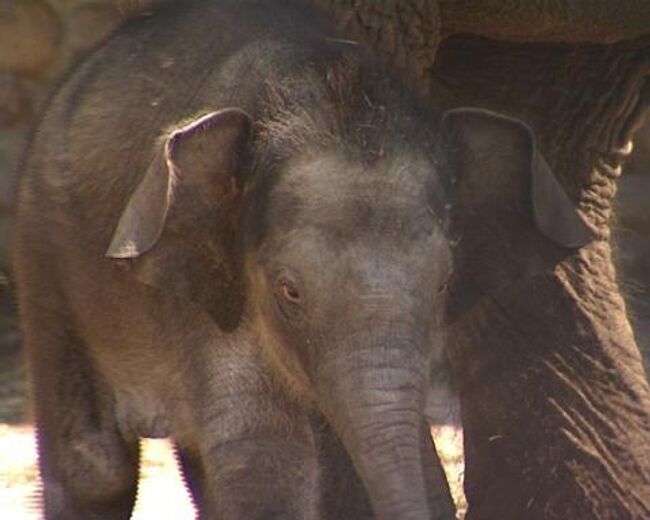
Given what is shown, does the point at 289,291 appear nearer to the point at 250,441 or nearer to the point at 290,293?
the point at 290,293

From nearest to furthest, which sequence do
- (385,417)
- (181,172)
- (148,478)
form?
(385,417)
(181,172)
(148,478)

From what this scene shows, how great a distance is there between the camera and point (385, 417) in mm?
4336

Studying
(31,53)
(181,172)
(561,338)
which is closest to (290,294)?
(181,172)

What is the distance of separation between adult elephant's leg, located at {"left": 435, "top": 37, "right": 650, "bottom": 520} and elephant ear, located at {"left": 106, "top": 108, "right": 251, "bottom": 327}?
1.20m

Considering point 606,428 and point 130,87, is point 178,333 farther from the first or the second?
point 606,428

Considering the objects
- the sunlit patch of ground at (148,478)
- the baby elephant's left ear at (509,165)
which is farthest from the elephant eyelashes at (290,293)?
the sunlit patch of ground at (148,478)

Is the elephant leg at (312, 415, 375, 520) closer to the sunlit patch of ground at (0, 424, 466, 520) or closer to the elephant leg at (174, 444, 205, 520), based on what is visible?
the elephant leg at (174, 444, 205, 520)

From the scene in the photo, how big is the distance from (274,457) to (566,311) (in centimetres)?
138

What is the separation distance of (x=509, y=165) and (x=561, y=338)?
119 centimetres

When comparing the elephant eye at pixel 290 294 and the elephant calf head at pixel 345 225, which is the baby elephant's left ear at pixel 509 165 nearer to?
the elephant calf head at pixel 345 225

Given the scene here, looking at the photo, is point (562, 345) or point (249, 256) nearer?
point (249, 256)

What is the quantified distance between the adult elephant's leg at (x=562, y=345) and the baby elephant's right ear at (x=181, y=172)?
124 cm

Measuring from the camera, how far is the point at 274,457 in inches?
188

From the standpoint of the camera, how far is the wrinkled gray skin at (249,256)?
176 inches
